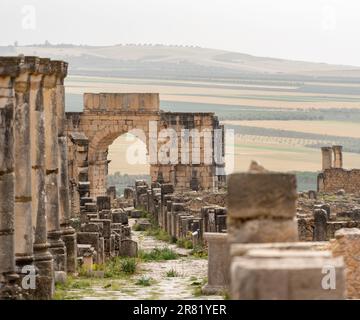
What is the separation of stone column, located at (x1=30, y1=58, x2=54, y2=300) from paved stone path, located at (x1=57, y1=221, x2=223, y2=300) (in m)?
0.64

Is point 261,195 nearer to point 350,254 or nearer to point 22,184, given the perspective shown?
point 350,254

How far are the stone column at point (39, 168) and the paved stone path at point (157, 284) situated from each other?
0.64 m

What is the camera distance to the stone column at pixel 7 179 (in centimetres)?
1983

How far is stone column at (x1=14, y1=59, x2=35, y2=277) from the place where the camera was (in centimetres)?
2102

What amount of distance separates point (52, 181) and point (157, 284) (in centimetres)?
222

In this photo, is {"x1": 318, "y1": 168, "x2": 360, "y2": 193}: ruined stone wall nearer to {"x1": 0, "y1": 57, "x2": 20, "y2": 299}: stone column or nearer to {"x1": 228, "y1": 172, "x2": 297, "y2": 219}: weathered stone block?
{"x1": 0, "y1": 57, "x2": 20, "y2": 299}: stone column

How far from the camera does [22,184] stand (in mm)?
21062

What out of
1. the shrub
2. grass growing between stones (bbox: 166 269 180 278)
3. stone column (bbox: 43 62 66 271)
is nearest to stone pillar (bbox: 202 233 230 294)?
stone column (bbox: 43 62 66 271)

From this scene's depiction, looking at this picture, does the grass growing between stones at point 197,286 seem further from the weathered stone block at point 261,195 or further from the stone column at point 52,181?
the weathered stone block at point 261,195

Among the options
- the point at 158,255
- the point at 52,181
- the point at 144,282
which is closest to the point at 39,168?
the point at 52,181

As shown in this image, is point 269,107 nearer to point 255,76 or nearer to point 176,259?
point 255,76
